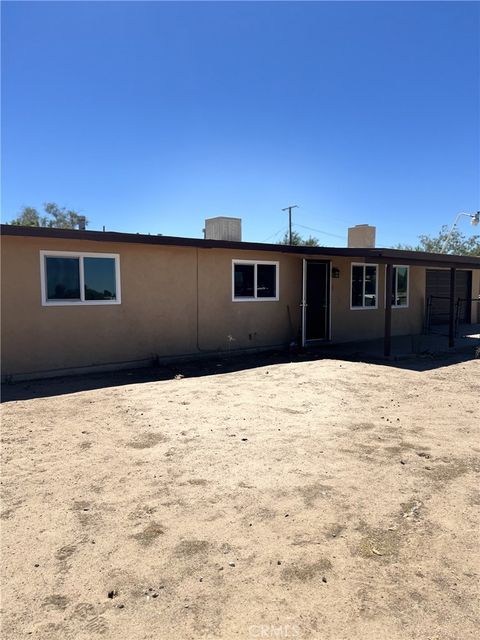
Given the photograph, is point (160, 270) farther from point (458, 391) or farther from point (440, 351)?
point (440, 351)

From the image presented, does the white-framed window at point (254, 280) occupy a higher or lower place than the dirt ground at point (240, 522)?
higher

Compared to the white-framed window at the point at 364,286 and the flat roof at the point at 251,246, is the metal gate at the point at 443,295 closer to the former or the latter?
the flat roof at the point at 251,246

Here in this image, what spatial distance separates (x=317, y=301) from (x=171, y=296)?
452 cm

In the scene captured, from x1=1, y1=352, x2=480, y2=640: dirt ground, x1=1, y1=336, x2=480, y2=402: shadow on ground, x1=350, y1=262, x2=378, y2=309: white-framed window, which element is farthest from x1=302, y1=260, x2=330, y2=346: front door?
x1=1, y1=352, x2=480, y2=640: dirt ground

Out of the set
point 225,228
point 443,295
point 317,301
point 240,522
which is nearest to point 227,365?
point 225,228

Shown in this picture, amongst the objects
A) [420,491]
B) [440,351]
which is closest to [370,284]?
[440,351]

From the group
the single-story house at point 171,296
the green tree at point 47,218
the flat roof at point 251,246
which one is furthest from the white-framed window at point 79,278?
the green tree at point 47,218

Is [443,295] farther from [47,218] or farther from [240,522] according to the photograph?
[47,218]

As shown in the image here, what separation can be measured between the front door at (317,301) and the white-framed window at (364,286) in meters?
0.94

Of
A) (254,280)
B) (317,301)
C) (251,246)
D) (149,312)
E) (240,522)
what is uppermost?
(251,246)

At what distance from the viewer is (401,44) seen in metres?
11.1

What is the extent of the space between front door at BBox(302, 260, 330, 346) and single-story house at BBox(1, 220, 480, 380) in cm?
3

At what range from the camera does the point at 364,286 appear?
13.3 meters

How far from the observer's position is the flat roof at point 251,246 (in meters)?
7.42
